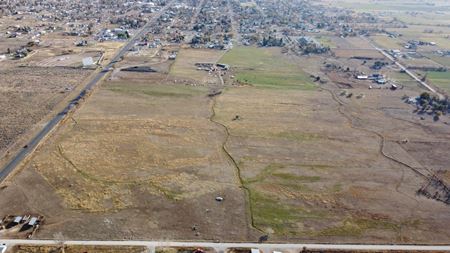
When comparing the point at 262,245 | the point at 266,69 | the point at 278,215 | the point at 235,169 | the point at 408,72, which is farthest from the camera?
the point at 408,72

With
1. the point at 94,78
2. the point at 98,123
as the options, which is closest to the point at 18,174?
the point at 98,123

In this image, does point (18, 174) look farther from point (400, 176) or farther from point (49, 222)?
point (400, 176)

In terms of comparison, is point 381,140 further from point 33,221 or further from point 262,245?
point 33,221

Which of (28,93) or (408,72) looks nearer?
(28,93)

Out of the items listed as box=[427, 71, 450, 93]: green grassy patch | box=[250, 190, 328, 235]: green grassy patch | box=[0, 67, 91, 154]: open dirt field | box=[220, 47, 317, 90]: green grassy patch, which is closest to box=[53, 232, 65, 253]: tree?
box=[250, 190, 328, 235]: green grassy patch

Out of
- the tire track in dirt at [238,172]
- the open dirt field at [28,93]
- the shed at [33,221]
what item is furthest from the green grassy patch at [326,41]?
the shed at [33,221]

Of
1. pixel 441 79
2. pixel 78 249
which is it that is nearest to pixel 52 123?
pixel 78 249
